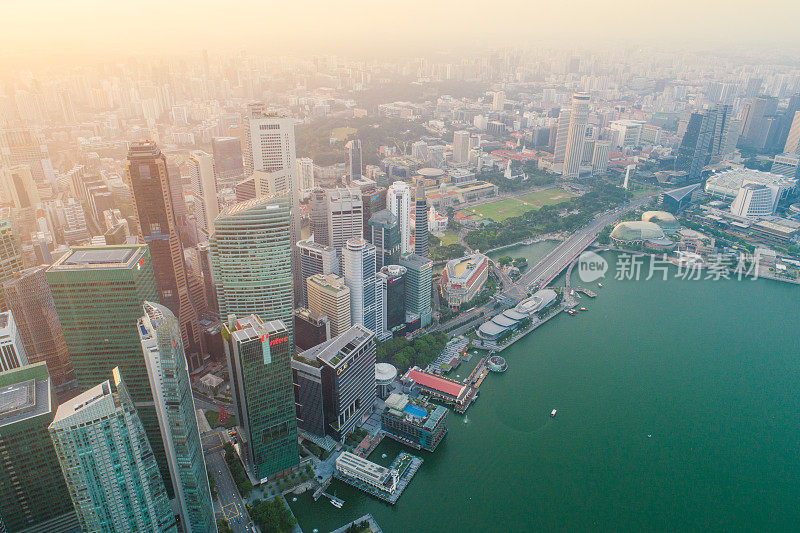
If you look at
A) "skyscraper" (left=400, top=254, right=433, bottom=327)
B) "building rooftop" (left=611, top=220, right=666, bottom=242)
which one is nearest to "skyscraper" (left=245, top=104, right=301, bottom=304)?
"skyscraper" (left=400, top=254, right=433, bottom=327)

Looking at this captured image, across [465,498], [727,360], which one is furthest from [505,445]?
[727,360]

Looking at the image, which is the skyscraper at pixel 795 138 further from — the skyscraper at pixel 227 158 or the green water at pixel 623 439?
the skyscraper at pixel 227 158

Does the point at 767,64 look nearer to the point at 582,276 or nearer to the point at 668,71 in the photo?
the point at 668,71

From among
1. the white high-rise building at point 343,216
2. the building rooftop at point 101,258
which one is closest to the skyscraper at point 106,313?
the building rooftop at point 101,258

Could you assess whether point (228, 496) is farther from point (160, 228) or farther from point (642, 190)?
point (642, 190)

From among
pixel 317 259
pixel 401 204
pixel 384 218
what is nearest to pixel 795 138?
pixel 401 204

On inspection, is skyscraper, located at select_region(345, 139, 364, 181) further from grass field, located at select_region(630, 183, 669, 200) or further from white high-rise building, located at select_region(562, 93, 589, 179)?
grass field, located at select_region(630, 183, 669, 200)
